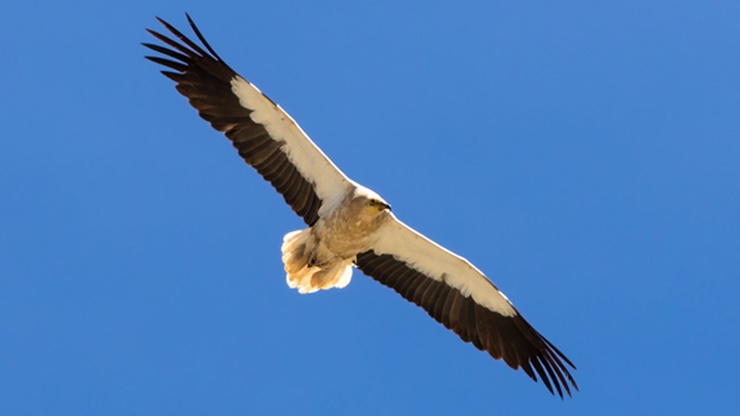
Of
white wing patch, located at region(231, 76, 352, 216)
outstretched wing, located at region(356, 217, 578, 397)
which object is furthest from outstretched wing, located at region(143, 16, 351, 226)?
outstretched wing, located at region(356, 217, 578, 397)

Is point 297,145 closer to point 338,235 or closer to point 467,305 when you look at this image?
point 338,235

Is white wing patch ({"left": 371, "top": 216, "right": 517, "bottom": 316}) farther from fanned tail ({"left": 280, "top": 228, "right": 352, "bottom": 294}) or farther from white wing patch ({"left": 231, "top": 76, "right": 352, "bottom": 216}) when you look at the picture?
white wing patch ({"left": 231, "top": 76, "right": 352, "bottom": 216})

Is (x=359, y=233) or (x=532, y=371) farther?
(x=532, y=371)

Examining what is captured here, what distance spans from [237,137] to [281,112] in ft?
1.54

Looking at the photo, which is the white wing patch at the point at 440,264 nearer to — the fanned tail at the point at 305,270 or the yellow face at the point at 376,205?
the fanned tail at the point at 305,270

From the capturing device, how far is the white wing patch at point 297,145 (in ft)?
40.7

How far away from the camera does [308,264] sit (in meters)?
12.7

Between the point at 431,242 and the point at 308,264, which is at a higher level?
the point at 431,242

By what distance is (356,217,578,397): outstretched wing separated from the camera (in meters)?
13.2

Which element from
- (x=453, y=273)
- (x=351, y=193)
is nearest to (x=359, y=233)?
(x=351, y=193)

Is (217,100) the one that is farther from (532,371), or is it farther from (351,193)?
(532,371)

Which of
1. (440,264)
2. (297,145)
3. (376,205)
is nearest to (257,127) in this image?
(297,145)

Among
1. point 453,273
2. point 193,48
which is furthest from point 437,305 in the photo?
point 193,48

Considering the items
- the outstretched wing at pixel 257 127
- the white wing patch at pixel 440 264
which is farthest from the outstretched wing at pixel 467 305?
the outstretched wing at pixel 257 127
